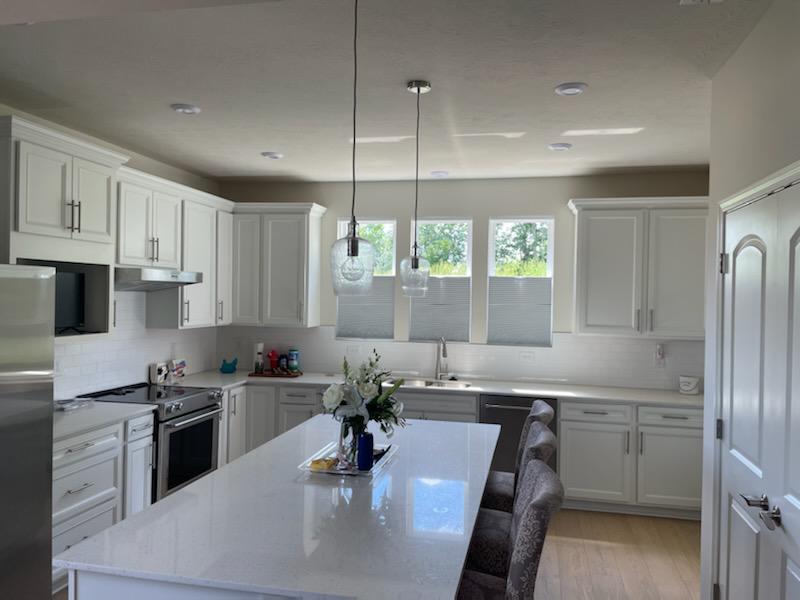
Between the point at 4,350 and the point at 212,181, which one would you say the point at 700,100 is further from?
the point at 212,181

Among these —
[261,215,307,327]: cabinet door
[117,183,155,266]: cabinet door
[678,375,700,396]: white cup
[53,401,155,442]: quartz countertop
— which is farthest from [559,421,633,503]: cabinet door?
[117,183,155,266]: cabinet door

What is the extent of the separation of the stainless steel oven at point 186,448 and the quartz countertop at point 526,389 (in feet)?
1.28

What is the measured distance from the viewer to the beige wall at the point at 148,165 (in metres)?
3.51

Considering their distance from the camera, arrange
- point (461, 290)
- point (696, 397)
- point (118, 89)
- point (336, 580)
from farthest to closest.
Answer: point (461, 290) < point (696, 397) < point (118, 89) < point (336, 580)

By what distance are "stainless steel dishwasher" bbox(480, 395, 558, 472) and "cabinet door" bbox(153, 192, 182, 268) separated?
9.16 feet

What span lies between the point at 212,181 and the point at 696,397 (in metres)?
4.82

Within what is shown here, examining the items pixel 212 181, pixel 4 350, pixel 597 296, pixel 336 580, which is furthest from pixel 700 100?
pixel 212 181

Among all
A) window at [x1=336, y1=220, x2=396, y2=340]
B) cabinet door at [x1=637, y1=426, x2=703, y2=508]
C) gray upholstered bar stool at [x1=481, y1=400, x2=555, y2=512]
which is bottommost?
cabinet door at [x1=637, y1=426, x2=703, y2=508]

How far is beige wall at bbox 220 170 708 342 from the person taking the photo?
505cm

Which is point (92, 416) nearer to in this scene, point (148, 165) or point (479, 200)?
point (148, 165)

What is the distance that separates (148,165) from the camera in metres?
4.68

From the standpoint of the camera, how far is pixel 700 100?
3.09 metres

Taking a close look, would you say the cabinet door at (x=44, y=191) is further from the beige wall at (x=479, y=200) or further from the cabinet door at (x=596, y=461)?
the cabinet door at (x=596, y=461)

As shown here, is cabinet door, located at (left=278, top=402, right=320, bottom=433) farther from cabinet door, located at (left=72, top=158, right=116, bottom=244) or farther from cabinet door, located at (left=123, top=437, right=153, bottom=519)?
cabinet door, located at (left=72, top=158, right=116, bottom=244)
